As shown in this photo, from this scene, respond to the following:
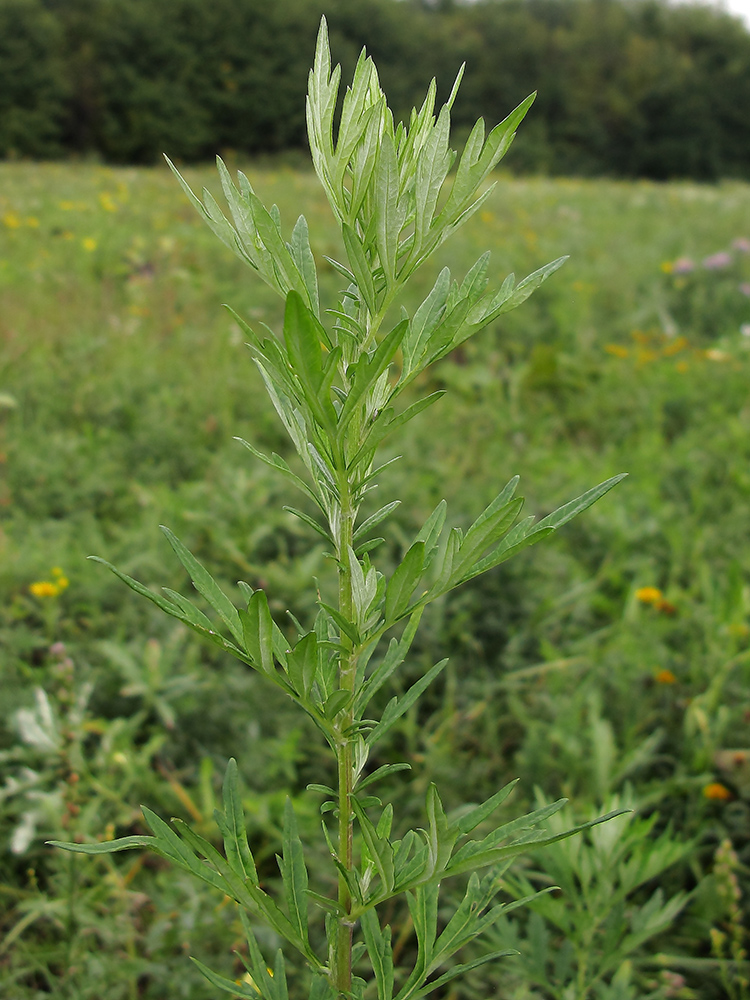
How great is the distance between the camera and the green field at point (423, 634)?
1351 mm

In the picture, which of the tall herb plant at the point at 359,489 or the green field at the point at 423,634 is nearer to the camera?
the tall herb plant at the point at 359,489

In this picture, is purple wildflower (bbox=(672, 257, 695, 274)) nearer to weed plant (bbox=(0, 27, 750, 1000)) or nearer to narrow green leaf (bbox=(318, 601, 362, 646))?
weed plant (bbox=(0, 27, 750, 1000))

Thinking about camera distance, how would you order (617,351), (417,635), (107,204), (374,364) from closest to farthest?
(374,364)
(417,635)
(617,351)
(107,204)

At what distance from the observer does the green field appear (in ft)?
4.43

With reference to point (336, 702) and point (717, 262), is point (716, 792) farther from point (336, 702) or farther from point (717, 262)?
point (717, 262)

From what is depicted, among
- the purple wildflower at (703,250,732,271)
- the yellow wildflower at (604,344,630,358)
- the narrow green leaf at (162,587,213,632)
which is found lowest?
the yellow wildflower at (604,344,630,358)

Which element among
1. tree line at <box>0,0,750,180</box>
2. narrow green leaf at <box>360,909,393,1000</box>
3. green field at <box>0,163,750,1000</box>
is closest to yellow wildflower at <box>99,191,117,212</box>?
green field at <box>0,163,750,1000</box>

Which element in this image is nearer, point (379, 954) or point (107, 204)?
point (379, 954)

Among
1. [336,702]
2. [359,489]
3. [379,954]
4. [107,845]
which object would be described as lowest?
[379,954]

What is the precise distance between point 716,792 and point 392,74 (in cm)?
2376

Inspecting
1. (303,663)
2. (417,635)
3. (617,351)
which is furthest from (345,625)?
(617,351)

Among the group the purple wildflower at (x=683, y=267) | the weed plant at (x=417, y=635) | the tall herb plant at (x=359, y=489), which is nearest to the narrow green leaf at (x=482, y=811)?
the tall herb plant at (x=359, y=489)

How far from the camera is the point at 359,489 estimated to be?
2.02ft

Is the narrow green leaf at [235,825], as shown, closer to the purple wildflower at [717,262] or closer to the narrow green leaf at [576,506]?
the narrow green leaf at [576,506]
